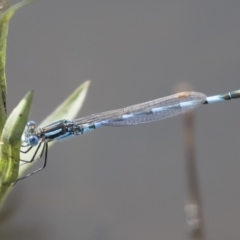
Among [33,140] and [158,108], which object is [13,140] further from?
[158,108]

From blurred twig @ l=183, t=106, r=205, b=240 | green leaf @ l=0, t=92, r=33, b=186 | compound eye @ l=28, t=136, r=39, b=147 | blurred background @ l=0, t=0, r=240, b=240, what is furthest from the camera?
blurred background @ l=0, t=0, r=240, b=240

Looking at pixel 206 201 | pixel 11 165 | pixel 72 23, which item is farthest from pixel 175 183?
pixel 11 165

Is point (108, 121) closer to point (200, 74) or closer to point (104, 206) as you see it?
point (104, 206)

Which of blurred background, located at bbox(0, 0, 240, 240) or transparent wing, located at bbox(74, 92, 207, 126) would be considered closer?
transparent wing, located at bbox(74, 92, 207, 126)

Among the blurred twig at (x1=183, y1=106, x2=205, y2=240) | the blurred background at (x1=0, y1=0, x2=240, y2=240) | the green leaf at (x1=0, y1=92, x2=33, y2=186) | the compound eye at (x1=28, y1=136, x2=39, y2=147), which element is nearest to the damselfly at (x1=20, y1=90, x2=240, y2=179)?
the compound eye at (x1=28, y1=136, x2=39, y2=147)

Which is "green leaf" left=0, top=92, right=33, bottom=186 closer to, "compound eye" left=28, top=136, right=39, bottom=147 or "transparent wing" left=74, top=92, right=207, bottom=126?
"compound eye" left=28, top=136, right=39, bottom=147

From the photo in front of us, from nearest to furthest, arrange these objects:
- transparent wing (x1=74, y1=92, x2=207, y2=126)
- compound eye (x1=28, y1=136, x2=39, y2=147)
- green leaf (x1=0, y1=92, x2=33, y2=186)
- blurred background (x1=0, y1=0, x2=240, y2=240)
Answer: green leaf (x1=0, y1=92, x2=33, y2=186) → compound eye (x1=28, y1=136, x2=39, y2=147) → transparent wing (x1=74, y1=92, x2=207, y2=126) → blurred background (x1=0, y1=0, x2=240, y2=240)

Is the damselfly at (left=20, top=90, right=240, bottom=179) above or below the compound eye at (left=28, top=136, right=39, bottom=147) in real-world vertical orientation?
above
